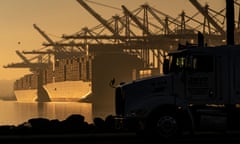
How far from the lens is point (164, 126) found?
16.9 m

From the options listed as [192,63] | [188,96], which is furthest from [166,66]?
[188,96]

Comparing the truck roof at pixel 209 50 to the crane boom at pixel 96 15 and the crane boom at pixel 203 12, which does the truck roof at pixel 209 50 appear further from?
the crane boom at pixel 96 15

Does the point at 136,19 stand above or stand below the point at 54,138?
above

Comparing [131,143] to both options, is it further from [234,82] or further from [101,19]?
[101,19]

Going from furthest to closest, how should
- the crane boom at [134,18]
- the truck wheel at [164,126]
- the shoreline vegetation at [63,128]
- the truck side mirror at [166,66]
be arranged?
1. the crane boom at [134,18]
2. the shoreline vegetation at [63,128]
3. the truck side mirror at [166,66]
4. the truck wheel at [164,126]

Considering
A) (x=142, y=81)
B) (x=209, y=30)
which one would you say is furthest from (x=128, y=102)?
(x=209, y=30)

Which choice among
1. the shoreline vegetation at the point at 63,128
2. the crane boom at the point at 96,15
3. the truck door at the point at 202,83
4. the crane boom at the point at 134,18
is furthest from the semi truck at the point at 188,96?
the crane boom at the point at 96,15

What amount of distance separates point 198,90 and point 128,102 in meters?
2.23

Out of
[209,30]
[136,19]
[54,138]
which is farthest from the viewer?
[136,19]

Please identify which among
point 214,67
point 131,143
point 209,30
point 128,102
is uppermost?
point 209,30

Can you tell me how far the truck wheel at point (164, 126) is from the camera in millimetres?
16828

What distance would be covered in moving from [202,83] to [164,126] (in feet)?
5.95

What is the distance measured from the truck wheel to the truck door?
909mm

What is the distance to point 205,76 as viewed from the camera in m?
17.2
